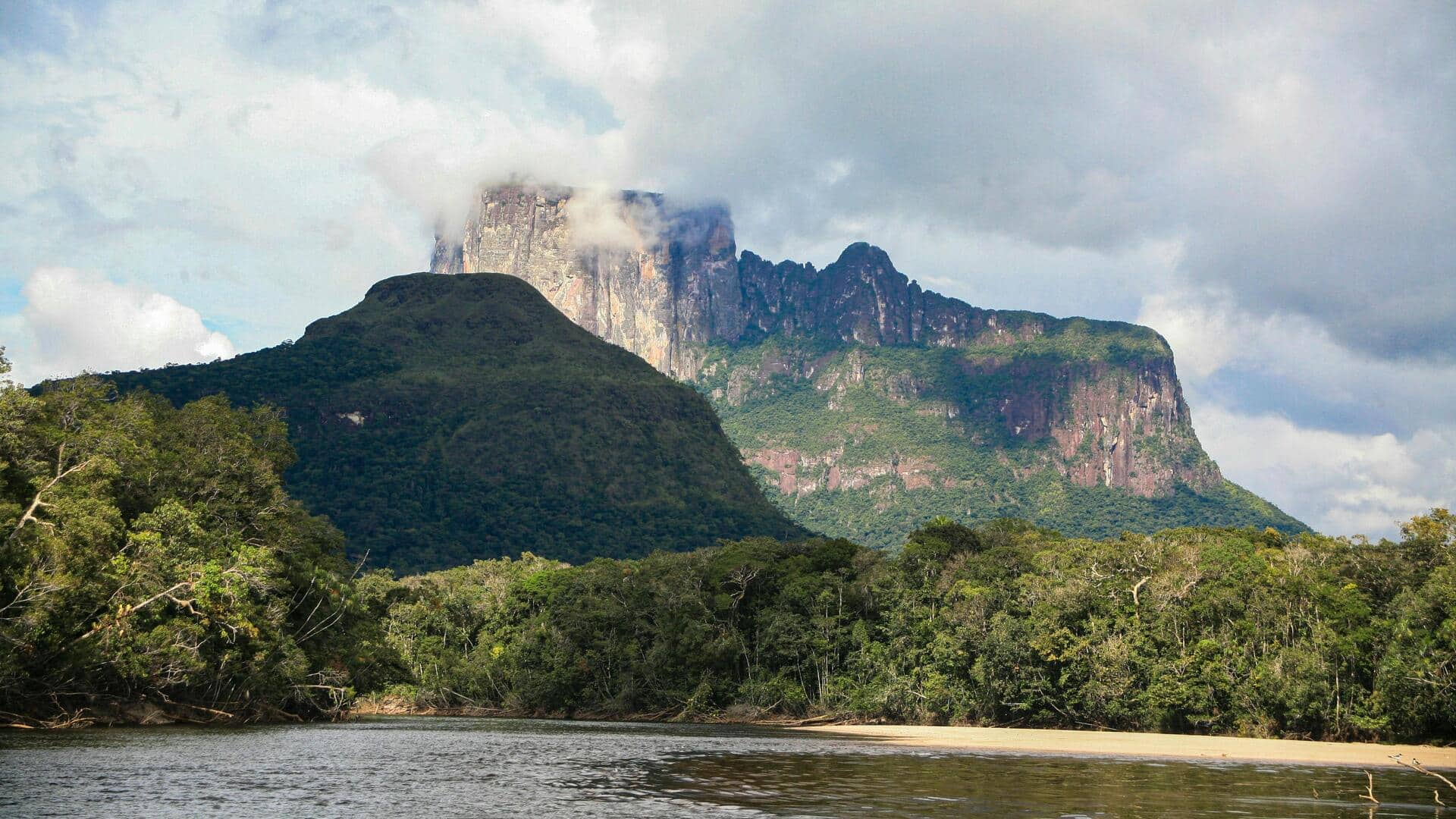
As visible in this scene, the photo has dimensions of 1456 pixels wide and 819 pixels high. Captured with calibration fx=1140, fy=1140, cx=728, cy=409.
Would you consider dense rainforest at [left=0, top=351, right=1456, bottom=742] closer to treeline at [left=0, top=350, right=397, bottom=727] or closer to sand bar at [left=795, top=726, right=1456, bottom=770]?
treeline at [left=0, top=350, right=397, bottom=727]

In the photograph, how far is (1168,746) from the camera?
45.3 metres

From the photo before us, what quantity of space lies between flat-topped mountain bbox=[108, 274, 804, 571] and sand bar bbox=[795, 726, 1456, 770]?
300ft

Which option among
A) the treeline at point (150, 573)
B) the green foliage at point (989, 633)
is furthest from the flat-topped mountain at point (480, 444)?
the treeline at point (150, 573)

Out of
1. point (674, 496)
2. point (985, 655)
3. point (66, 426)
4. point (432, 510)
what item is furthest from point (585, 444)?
point (66, 426)

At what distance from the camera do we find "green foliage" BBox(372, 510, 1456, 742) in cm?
4834

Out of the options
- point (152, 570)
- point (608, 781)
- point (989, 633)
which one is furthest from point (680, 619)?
point (608, 781)

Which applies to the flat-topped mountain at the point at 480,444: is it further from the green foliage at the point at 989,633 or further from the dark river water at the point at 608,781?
the dark river water at the point at 608,781

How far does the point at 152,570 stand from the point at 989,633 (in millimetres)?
40240

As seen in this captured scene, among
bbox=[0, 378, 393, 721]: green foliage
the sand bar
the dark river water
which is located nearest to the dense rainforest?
bbox=[0, 378, 393, 721]: green foliage

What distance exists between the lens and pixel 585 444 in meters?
172

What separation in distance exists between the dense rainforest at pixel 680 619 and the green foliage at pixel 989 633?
0.16 meters

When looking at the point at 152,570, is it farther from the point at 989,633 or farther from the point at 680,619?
the point at 989,633

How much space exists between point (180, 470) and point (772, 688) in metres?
36.9

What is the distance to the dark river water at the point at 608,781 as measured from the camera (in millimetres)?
23703
